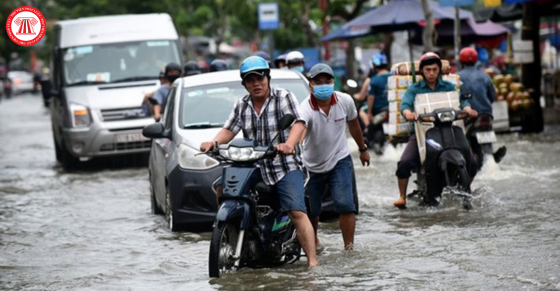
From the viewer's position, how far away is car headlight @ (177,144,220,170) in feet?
36.3

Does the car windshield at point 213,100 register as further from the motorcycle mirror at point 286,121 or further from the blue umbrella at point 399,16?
the blue umbrella at point 399,16

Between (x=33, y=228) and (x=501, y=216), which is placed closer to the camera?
(x=501, y=216)

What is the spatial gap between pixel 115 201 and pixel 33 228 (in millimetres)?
2317

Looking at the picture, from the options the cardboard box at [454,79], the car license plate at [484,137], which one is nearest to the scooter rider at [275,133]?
the cardboard box at [454,79]

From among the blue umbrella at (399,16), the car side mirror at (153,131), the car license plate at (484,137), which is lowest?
the car license plate at (484,137)

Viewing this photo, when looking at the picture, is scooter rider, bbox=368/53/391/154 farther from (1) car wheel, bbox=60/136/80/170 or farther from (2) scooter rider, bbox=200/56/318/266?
(2) scooter rider, bbox=200/56/318/266

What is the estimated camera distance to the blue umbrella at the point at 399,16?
24.5 meters

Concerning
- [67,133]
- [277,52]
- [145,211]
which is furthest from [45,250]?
[277,52]

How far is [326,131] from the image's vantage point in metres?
9.19

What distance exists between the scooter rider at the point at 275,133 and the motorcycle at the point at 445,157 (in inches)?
128

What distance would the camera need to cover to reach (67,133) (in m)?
19.1

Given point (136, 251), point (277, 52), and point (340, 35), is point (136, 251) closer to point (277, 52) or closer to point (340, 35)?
point (340, 35)

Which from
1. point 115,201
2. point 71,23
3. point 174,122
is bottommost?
point 115,201

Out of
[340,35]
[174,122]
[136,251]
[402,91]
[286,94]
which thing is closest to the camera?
[286,94]
